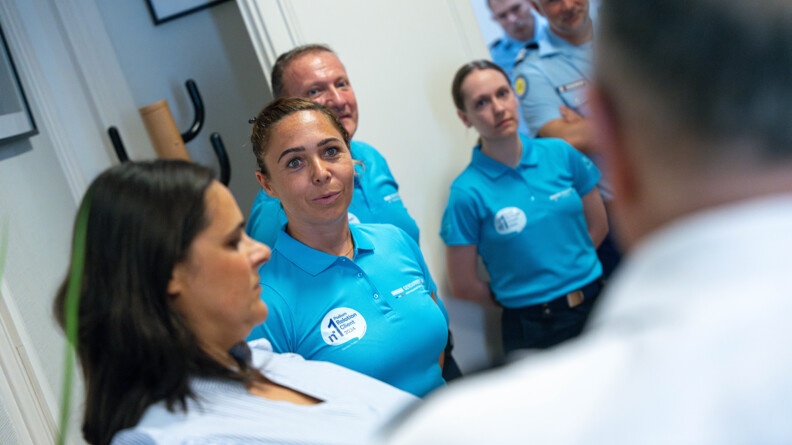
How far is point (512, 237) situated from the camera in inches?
95.0

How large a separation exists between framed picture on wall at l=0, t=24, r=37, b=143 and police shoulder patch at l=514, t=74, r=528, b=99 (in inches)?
58.3

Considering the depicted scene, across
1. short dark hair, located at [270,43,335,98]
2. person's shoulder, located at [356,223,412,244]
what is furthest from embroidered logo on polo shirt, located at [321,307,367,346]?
short dark hair, located at [270,43,335,98]

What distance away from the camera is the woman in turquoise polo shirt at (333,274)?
1495mm

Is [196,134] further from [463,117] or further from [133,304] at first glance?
[133,304]

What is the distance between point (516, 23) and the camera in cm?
291

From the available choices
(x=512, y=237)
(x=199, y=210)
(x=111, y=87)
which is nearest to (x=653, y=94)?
(x=199, y=210)

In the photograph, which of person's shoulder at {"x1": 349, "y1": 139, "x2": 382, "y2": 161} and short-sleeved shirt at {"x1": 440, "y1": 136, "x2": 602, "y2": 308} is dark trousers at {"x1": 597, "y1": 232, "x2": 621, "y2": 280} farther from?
person's shoulder at {"x1": 349, "y1": 139, "x2": 382, "y2": 161}

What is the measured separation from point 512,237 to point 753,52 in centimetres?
196

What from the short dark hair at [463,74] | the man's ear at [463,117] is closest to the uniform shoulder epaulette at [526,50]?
the short dark hair at [463,74]

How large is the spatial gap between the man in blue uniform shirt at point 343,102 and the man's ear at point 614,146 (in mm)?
1548

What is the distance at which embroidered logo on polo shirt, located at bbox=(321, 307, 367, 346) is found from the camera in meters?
1.49

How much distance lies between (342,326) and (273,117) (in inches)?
18.9

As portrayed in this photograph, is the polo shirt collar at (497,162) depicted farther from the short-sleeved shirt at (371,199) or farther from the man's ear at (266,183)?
the man's ear at (266,183)

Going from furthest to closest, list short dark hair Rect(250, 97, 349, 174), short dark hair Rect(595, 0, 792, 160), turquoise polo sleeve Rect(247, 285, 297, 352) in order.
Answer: short dark hair Rect(250, 97, 349, 174), turquoise polo sleeve Rect(247, 285, 297, 352), short dark hair Rect(595, 0, 792, 160)
